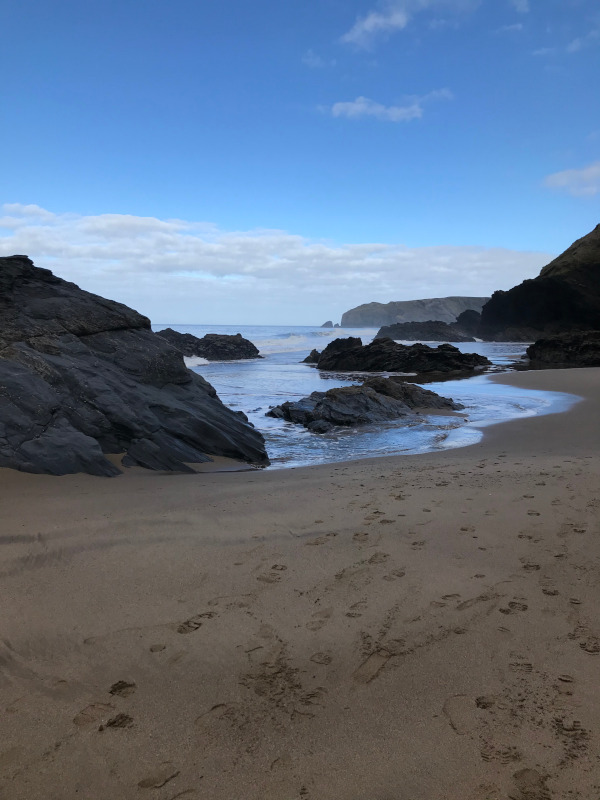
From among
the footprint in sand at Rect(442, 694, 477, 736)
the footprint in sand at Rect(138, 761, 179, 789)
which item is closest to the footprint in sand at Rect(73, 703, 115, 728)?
the footprint in sand at Rect(138, 761, 179, 789)

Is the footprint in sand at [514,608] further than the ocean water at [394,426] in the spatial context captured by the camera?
No

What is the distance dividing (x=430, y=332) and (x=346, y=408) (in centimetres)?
6812

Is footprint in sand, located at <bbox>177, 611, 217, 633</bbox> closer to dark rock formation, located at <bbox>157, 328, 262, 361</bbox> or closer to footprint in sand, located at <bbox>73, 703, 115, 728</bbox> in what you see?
footprint in sand, located at <bbox>73, 703, 115, 728</bbox>

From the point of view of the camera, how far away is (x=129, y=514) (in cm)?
394

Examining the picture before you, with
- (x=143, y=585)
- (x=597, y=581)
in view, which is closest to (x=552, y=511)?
(x=597, y=581)

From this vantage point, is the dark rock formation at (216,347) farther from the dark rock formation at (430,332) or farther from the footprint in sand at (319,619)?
the footprint in sand at (319,619)

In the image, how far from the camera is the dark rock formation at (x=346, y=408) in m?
10.6

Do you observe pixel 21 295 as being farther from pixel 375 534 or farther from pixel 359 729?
pixel 359 729

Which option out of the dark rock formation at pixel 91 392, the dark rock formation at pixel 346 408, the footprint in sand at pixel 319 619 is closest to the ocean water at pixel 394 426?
the dark rock formation at pixel 346 408

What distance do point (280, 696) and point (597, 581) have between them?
188cm

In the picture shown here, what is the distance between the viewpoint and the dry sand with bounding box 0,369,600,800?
165cm

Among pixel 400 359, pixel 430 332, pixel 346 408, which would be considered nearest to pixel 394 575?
pixel 346 408

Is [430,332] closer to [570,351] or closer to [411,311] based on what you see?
[570,351]

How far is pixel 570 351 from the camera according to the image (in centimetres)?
2730
